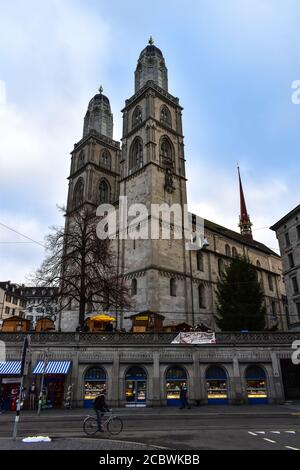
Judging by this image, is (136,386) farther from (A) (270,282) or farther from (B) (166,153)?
(A) (270,282)

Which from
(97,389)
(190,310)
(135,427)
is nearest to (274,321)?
(190,310)

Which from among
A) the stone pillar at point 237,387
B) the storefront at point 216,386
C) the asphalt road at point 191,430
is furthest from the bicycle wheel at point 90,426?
the stone pillar at point 237,387

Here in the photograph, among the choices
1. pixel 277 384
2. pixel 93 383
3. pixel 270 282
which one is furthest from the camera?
pixel 270 282

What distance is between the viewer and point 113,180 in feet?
213

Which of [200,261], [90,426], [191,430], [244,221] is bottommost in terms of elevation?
[191,430]

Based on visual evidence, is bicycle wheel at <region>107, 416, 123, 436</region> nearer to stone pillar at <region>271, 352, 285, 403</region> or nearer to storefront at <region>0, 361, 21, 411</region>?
storefront at <region>0, 361, 21, 411</region>

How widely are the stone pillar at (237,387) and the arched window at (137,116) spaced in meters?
38.5

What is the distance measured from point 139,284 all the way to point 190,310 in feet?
23.3

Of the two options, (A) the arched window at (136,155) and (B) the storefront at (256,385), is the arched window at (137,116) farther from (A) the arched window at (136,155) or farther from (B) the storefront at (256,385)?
(B) the storefront at (256,385)

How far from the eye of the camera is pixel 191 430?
43.9ft

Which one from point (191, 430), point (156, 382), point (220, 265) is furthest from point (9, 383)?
point (220, 265)

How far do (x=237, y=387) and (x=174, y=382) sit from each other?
174 inches
